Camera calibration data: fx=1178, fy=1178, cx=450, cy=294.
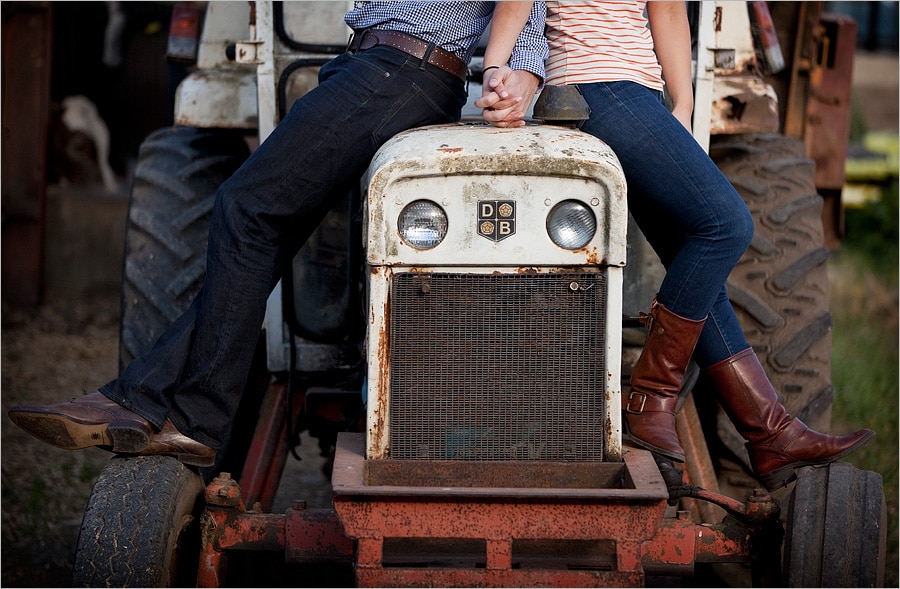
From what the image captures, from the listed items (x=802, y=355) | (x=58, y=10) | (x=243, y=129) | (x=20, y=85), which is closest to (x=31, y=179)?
(x=20, y=85)

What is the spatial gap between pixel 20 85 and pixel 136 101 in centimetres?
255

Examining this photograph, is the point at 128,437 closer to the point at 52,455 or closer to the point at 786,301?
the point at 786,301

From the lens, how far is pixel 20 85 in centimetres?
769

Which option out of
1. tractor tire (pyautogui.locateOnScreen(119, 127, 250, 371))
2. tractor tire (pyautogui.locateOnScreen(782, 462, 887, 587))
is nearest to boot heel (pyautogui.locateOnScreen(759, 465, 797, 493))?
tractor tire (pyautogui.locateOnScreen(782, 462, 887, 587))

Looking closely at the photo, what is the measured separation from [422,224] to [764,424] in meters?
1.12

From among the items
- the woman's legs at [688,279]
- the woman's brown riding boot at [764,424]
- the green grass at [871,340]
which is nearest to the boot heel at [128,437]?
the woman's legs at [688,279]

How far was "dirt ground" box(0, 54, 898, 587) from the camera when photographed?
14.4ft

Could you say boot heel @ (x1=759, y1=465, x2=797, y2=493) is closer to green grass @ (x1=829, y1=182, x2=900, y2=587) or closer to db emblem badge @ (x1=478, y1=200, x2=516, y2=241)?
db emblem badge @ (x1=478, y1=200, x2=516, y2=241)

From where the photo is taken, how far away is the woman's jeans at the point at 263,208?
3094 millimetres

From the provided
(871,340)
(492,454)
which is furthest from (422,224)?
(871,340)

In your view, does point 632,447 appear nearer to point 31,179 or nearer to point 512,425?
point 512,425

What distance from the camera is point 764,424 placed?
3.21 meters

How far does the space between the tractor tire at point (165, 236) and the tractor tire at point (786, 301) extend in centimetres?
180

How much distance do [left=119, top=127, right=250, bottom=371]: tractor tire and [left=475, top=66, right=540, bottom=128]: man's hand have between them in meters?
1.39
